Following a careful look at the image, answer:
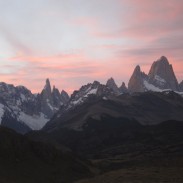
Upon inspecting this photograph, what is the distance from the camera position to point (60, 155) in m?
162

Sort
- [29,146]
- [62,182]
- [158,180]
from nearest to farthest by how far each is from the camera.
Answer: [158,180], [62,182], [29,146]

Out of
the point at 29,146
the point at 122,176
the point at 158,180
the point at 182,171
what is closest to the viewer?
the point at 158,180

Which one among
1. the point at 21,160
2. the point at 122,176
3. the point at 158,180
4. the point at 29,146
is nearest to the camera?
the point at 158,180

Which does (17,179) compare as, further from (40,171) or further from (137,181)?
(137,181)

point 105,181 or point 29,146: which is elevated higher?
point 29,146

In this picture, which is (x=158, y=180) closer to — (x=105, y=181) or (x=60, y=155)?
(x=105, y=181)

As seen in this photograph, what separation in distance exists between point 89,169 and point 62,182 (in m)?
34.7

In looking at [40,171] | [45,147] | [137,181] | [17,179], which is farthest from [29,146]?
[137,181]

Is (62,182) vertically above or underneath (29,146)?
underneath

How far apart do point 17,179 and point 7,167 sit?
8.55 m

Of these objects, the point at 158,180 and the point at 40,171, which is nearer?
the point at 158,180

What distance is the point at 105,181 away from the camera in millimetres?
115875

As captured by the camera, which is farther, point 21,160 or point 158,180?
point 21,160

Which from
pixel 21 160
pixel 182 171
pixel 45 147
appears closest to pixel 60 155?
pixel 45 147
